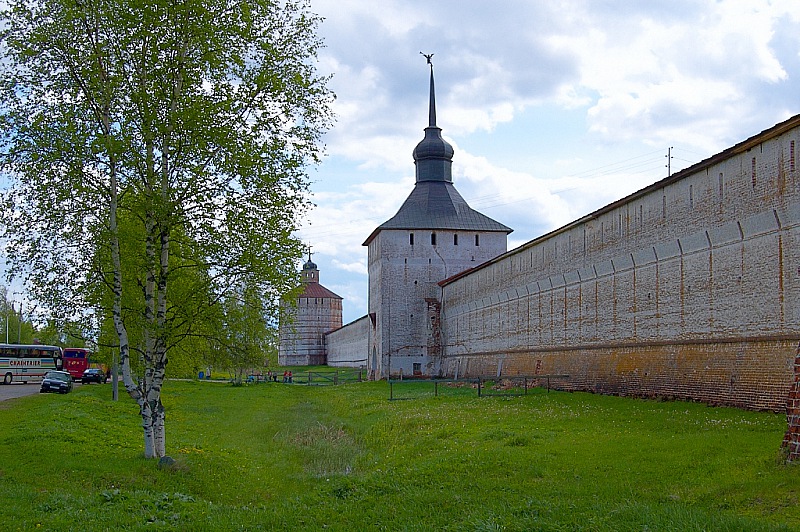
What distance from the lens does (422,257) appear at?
48.1 meters

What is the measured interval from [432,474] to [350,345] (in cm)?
5812

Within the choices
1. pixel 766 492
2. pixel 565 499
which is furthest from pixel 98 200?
pixel 766 492

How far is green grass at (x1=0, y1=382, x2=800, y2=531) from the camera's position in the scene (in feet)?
25.7

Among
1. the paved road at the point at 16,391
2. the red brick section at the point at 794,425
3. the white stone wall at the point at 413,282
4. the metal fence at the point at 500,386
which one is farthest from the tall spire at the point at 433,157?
the red brick section at the point at 794,425

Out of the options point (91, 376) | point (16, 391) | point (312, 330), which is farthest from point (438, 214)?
point (312, 330)

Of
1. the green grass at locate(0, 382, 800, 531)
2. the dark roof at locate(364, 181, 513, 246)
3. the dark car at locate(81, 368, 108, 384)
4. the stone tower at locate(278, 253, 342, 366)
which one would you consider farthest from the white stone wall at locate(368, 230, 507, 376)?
the stone tower at locate(278, 253, 342, 366)

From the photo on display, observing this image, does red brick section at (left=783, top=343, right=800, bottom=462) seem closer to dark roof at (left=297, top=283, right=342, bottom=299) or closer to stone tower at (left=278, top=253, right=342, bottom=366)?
stone tower at (left=278, top=253, right=342, bottom=366)

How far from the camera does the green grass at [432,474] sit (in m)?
7.82

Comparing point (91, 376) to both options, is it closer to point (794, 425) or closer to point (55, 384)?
point (55, 384)

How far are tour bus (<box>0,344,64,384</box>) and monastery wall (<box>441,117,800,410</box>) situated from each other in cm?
2817

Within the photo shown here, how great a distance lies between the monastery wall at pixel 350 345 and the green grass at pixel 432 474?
37835mm

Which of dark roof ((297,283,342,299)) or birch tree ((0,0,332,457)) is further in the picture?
dark roof ((297,283,342,299))

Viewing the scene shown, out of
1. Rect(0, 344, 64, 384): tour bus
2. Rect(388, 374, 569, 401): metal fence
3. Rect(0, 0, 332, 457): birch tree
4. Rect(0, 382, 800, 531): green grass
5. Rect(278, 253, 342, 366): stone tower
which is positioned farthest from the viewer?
Rect(278, 253, 342, 366): stone tower

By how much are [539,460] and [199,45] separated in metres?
7.96
